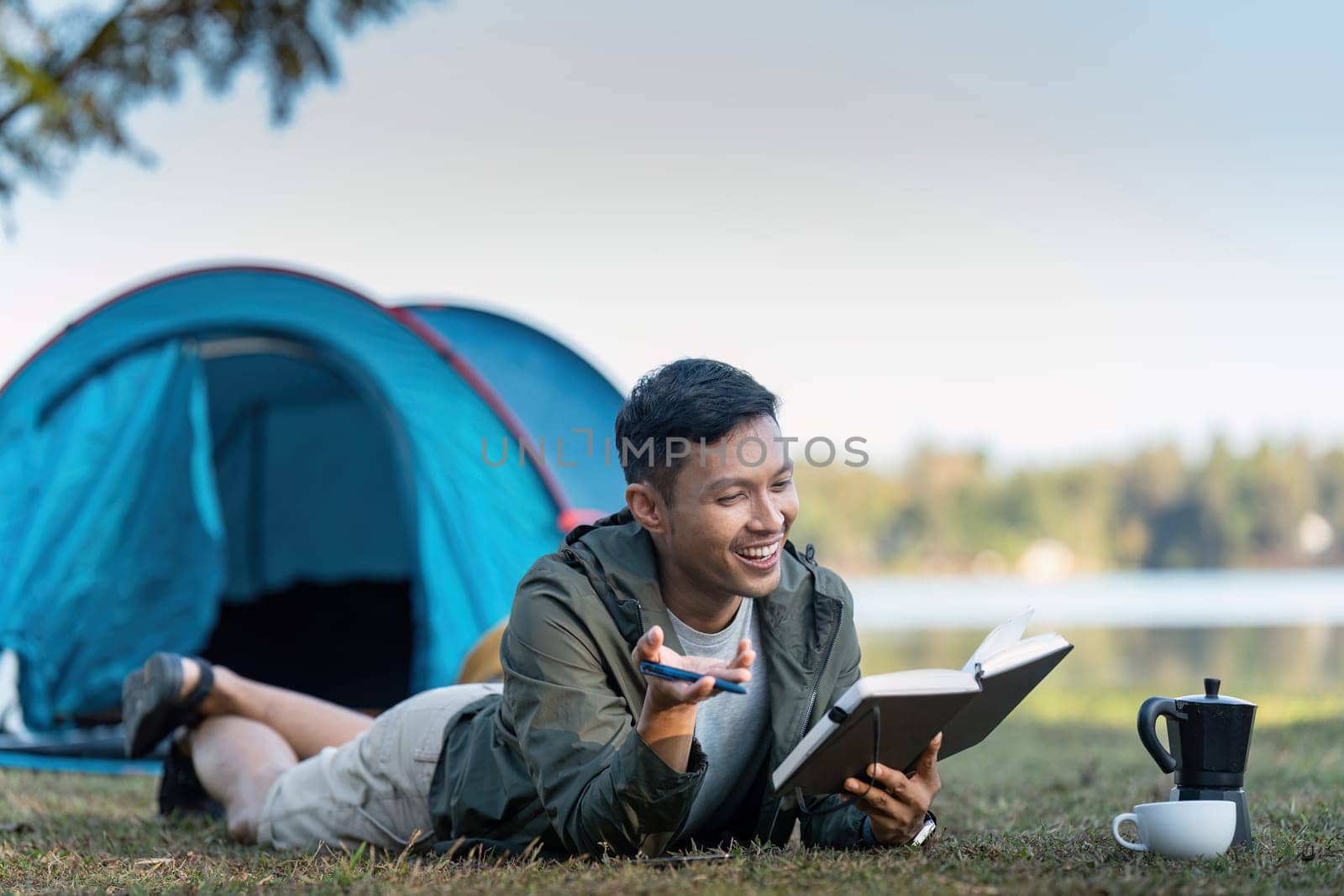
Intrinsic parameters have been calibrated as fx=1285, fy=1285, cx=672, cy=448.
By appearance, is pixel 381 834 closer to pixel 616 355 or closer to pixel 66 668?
pixel 66 668

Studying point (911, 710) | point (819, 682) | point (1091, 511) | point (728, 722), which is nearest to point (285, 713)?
point (728, 722)

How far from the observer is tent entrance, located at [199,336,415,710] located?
22.3ft

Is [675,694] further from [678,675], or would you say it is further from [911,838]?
[911,838]

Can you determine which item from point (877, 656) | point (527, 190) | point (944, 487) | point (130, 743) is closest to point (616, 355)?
point (527, 190)

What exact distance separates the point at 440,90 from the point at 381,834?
16.1 meters

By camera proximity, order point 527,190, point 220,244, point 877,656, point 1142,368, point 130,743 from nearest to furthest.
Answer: point 130,743 < point 877,656 < point 220,244 < point 527,190 < point 1142,368

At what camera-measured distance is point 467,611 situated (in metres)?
5.16

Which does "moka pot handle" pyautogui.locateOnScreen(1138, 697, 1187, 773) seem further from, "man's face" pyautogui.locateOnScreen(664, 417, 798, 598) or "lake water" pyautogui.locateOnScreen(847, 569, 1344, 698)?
"man's face" pyautogui.locateOnScreen(664, 417, 798, 598)

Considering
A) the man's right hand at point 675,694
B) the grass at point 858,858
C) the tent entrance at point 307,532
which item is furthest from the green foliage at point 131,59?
the man's right hand at point 675,694

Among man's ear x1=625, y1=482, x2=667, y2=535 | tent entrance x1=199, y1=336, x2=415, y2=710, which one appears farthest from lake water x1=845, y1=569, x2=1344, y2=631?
man's ear x1=625, y1=482, x2=667, y2=535

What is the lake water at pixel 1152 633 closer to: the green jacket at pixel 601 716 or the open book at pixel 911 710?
the open book at pixel 911 710

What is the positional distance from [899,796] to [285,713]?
1868 millimetres

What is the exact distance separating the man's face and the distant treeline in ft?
153

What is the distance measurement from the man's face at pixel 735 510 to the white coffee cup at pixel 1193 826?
0.74m
